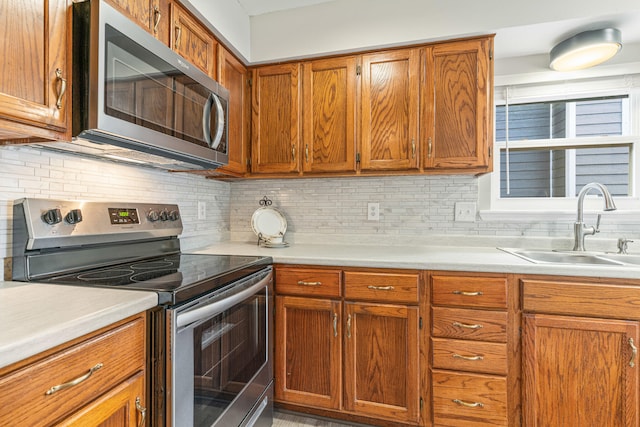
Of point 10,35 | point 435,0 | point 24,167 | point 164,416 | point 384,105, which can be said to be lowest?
point 164,416

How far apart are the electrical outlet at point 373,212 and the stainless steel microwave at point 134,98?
1088 mm

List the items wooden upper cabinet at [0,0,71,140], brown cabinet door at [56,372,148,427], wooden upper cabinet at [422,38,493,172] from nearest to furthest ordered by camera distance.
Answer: brown cabinet door at [56,372,148,427]
wooden upper cabinet at [0,0,71,140]
wooden upper cabinet at [422,38,493,172]

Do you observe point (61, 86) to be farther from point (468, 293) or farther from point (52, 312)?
point (468, 293)

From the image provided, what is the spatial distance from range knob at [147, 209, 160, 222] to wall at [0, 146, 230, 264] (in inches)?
3.4

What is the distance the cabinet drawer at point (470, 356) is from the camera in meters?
1.50

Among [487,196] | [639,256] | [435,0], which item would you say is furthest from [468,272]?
[435,0]

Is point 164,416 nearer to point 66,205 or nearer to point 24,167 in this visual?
point 66,205

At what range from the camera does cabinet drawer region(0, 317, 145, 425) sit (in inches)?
25.2

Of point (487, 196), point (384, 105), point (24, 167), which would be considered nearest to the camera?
point (24, 167)

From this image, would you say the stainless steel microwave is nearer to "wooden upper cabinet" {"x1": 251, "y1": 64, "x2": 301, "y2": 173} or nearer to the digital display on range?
the digital display on range

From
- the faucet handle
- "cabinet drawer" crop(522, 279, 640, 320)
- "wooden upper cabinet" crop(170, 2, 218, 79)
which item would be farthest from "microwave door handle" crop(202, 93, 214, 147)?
the faucet handle

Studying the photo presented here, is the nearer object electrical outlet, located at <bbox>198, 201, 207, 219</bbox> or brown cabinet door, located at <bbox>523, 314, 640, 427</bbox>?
Answer: brown cabinet door, located at <bbox>523, 314, 640, 427</bbox>

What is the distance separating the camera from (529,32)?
5.92 ft

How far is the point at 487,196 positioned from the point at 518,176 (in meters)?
0.26
